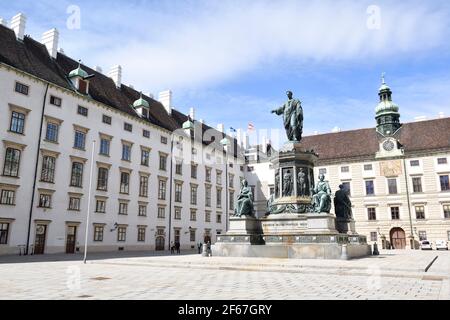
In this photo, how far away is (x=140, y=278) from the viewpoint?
13.0m

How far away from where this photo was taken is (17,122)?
31.8 meters

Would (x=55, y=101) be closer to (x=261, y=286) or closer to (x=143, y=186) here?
(x=143, y=186)

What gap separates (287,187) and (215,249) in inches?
231

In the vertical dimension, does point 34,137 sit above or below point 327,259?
above

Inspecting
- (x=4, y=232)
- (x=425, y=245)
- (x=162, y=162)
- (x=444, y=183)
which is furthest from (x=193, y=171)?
(x=444, y=183)

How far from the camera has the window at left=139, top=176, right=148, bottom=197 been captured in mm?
43938

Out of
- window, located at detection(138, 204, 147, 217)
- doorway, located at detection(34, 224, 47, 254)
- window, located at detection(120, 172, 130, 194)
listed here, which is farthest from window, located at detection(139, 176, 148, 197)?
doorway, located at detection(34, 224, 47, 254)

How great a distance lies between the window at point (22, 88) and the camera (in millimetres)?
32281

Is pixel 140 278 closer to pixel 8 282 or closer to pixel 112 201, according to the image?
pixel 8 282

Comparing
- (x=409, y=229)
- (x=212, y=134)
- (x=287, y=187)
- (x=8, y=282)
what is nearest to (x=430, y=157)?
(x=409, y=229)

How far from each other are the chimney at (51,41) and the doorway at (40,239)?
18279 mm

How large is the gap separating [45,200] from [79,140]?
702 cm

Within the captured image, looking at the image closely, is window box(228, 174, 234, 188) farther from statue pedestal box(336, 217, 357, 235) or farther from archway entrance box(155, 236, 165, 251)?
statue pedestal box(336, 217, 357, 235)

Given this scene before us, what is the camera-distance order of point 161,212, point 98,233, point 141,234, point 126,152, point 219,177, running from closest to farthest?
point 98,233 → point 126,152 → point 141,234 → point 161,212 → point 219,177
